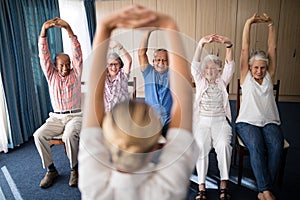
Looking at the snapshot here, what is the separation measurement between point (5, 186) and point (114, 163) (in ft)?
7.61

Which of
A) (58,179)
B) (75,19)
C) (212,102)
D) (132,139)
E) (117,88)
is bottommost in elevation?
(58,179)

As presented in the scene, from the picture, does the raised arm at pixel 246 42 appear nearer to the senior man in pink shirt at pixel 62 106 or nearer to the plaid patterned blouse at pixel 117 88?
the plaid patterned blouse at pixel 117 88

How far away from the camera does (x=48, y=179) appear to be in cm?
246

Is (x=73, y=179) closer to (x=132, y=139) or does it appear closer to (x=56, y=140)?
(x=56, y=140)

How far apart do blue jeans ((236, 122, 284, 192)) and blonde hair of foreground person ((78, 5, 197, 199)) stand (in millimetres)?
1630

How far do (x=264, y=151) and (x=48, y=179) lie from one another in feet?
6.35

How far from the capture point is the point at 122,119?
56 cm

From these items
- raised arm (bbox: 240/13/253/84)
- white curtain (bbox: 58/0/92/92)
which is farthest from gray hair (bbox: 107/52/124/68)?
white curtain (bbox: 58/0/92/92)

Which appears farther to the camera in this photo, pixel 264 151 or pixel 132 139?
pixel 264 151

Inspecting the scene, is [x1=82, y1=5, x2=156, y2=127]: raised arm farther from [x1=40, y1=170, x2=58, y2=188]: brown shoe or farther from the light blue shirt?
[x1=40, y1=170, x2=58, y2=188]: brown shoe

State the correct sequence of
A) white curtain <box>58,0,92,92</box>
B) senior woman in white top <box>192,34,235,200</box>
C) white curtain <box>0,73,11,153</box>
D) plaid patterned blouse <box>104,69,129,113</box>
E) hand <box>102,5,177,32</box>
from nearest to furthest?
hand <box>102,5,177,32</box>
senior woman in white top <box>192,34,235,200</box>
plaid patterned blouse <box>104,69,129,113</box>
white curtain <box>0,73,11,153</box>
white curtain <box>58,0,92,92</box>

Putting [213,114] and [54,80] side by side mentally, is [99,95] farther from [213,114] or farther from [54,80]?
[54,80]

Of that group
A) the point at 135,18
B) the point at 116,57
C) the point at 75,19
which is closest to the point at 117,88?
the point at 116,57

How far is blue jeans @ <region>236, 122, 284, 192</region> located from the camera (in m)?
2.09
